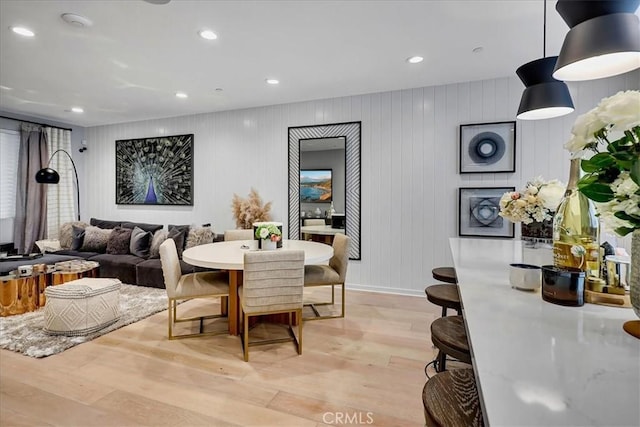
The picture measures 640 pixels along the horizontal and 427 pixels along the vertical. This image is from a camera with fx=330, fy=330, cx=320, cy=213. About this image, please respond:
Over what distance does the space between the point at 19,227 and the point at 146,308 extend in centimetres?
351

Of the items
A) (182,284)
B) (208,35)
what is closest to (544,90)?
(208,35)

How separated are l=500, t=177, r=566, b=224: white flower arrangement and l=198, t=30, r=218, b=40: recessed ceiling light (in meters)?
2.57

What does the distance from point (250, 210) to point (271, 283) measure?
243cm

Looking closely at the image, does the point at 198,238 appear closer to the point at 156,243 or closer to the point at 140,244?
the point at 156,243

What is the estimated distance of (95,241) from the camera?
5.12 metres

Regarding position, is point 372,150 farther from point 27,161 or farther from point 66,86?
point 27,161

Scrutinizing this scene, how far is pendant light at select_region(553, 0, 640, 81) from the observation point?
1.15 m

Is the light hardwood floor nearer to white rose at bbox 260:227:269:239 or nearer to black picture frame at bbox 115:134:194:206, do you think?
white rose at bbox 260:227:269:239

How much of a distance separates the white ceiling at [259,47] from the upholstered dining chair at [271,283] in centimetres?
182

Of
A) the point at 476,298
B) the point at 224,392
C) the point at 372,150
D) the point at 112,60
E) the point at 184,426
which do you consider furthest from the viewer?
the point at 372,150

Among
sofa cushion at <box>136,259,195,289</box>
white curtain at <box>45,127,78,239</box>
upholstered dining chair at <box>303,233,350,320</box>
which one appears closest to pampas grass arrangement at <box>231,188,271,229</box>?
sofa cushion at <box>136,259,195,289</box>

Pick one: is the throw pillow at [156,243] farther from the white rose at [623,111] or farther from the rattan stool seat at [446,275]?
the white rose at [623,111]

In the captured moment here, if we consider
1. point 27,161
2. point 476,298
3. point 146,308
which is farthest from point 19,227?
point 476,298

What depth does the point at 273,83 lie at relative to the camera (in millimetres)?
3971
